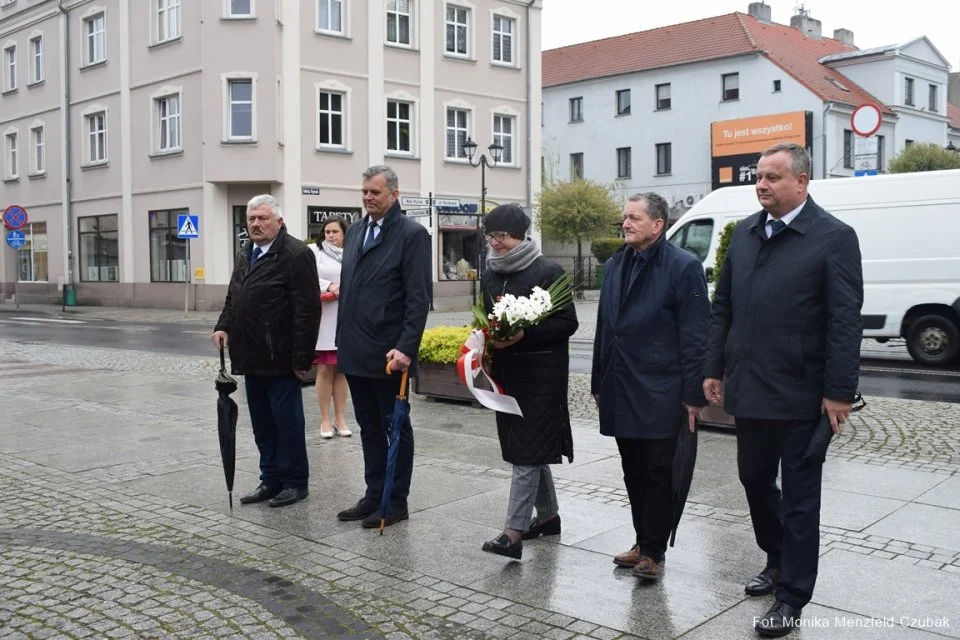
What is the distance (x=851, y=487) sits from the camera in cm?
655

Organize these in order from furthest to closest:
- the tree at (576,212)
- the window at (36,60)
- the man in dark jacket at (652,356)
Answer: the window at (36,60) → the tree at (576,212) → the man in dark jacket at (652,356)

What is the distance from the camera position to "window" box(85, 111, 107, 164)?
34719 mm

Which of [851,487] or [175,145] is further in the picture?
[175,145]

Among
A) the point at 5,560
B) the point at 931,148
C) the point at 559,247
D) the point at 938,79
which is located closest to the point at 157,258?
the point at 559,247

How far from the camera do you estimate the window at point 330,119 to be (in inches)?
1215

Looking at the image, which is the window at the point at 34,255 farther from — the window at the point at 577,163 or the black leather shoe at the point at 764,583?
the black leather shoe at the point at 764,583

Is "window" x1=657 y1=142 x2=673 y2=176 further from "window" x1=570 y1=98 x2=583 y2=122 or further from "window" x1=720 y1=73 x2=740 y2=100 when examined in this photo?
"window" x1=570 y1=98 x2=583 y2=122

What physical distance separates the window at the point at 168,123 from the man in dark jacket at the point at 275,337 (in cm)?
2646

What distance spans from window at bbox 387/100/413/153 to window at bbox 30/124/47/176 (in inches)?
575

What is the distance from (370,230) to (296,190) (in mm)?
24880

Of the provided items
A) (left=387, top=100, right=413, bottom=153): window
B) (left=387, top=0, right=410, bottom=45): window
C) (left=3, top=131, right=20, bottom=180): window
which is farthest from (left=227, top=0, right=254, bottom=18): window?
(left=3, top=131, right=20, bottom=180): window

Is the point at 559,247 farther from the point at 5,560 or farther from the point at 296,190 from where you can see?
the point at 5,560

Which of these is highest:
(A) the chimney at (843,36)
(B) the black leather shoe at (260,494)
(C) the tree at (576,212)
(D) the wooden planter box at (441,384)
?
(A) the chimney at (843,36)

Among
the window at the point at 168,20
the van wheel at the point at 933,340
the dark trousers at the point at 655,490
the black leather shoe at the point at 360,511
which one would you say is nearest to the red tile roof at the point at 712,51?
the window at the point at 168,20
